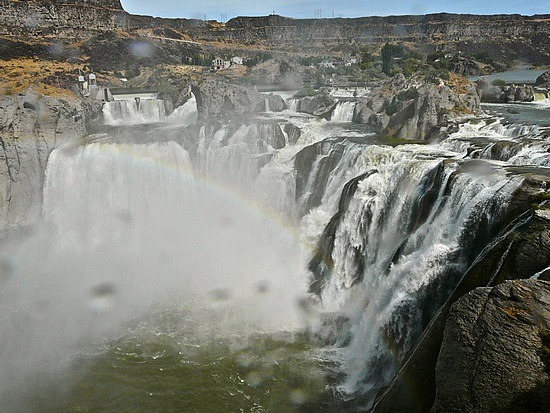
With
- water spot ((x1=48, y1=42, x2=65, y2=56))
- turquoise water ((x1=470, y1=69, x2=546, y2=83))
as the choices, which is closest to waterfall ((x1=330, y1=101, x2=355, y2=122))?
turquoise water ((x1=470, y1=69, x2=546, y2=83))

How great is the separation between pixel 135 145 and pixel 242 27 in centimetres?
7499

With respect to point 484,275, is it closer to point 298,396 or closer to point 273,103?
point 298,396

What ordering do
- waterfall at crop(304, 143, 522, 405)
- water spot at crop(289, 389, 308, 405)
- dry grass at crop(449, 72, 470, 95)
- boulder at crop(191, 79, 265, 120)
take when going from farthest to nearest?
boulder at crop(191, 79, 265, 120)
dry grass at crop(449, 72, 470, 95)
water spot at crop(289, 389, 308, 405)
waterfall at crop(304, 143, 522, 405)

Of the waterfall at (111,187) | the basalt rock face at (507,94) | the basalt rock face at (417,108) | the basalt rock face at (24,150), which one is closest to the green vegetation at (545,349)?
the basalt rock face at (417,108)

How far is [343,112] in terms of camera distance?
28.2 metres

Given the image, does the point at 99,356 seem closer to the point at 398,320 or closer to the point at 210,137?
the point at 398,320

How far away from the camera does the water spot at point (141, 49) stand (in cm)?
6850

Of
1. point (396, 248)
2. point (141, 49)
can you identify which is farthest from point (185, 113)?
point (141, 49)

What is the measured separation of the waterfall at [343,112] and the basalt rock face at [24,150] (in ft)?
51.4

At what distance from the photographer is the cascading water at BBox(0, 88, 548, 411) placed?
11609 millimetres

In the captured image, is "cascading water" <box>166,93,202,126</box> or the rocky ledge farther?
"cascading water" <box>166,93,202,126</box>

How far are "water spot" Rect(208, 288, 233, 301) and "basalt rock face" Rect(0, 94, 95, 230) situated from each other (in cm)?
1207

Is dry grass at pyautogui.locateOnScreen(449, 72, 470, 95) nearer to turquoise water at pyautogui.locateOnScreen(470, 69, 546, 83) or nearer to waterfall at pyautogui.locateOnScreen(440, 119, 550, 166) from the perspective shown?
waterfall at pyautogui.locateOnScreen(440, 119, 550, 166)

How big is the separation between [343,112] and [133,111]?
14.9m
